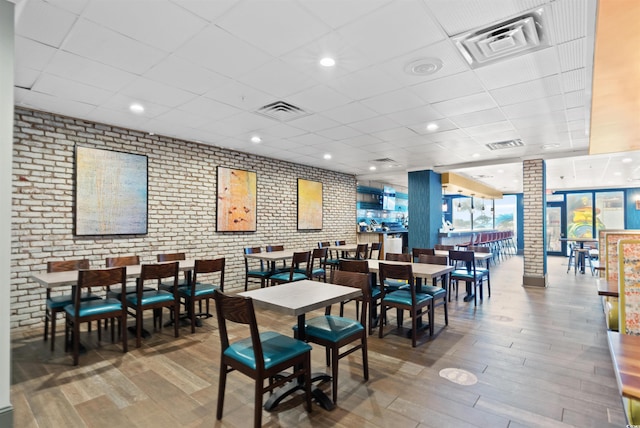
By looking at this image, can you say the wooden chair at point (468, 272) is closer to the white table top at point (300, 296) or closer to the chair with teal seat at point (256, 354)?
the white table top at point (300, 296)

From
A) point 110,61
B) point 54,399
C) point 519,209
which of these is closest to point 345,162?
point 110,61

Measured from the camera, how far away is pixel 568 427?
7.02 ft

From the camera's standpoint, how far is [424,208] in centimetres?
867

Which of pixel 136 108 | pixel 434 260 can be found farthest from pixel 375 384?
pixel 136 108

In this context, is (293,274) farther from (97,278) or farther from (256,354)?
(256,354)

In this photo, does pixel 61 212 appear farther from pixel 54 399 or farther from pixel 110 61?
pixel 54 399

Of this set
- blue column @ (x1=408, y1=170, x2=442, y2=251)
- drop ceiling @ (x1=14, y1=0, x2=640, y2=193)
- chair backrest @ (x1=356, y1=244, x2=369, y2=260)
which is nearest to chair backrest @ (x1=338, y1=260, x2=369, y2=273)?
drop ceiling @ (x1=14, y1=0, x2=640, y2=193)

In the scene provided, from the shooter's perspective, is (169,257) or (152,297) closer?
(152,297)

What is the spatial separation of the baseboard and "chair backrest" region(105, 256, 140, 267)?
240 cm

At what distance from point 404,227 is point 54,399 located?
12559mm

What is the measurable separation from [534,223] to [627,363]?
21.1ft

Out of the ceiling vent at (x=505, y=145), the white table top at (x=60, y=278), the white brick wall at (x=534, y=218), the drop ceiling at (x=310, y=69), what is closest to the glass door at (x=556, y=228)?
the white brick wall at (x=534, y=218)

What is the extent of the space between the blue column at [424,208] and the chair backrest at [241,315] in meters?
7.26

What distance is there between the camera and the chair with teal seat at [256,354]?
2006 millimetres
